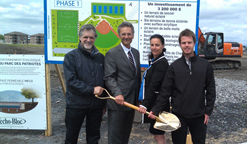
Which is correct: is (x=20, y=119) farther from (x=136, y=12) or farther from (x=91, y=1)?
(x=136, y=12)

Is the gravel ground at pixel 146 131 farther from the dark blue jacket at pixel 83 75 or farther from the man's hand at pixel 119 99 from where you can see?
the man's hand at pixel 119 99

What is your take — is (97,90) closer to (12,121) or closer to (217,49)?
(12,121)

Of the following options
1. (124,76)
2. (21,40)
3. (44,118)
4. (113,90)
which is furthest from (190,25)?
(21,40)

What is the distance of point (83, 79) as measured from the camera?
9.49 ft

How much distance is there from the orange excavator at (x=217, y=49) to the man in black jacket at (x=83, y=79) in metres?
16.2

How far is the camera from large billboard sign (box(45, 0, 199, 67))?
396 centimetres

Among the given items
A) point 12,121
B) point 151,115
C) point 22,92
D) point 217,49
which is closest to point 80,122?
point 151,115

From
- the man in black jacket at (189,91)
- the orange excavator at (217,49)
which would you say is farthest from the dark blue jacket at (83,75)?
the orange excavator at (217,49)

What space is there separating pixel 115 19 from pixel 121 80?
170 cm

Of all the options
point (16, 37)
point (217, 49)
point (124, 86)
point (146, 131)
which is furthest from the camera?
point (16, 37)

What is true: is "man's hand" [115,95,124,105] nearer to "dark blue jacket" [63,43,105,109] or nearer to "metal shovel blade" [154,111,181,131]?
"dark blue jacket" [63,43,105,109]

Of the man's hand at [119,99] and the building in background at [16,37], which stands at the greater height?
the building in background at [16,37]

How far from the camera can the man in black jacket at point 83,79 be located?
282 centimetres

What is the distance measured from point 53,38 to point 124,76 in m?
1.99
